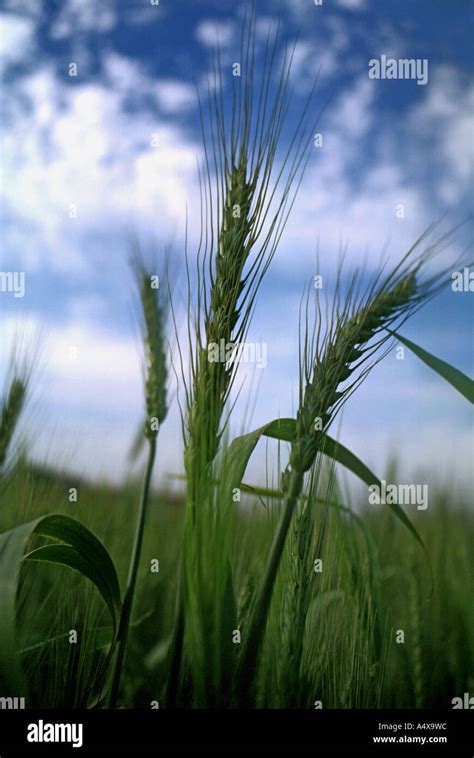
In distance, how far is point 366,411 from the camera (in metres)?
1.29

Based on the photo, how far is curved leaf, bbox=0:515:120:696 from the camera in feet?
3.03

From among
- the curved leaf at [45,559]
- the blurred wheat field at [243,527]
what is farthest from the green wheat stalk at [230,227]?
the curved leaf at [45,559]

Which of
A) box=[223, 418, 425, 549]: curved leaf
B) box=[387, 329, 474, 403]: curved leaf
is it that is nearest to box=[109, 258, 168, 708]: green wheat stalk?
box=[223, 418, 425, 549]: curved leaf

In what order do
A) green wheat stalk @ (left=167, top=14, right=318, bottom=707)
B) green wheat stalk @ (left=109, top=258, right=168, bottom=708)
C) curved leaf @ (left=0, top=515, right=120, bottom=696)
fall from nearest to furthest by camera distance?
curved leaf @ (left=0, top=515, right=120, bottom=696) < green wheat stalk @ (left=167, top=14, right=318, bottom=707) < green wheat stalk @ (left=109, top=258, right=168, bottom=708)

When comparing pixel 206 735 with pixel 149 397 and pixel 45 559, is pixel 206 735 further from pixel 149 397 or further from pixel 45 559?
pixel 149 397

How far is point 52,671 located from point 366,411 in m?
0.73

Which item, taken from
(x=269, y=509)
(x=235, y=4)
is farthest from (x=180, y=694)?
(x=235, y=4)

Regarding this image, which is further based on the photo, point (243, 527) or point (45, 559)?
point (243, 527)

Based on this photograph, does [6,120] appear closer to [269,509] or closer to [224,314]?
[224,314]

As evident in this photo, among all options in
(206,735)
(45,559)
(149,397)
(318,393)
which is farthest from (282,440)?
(206,735)

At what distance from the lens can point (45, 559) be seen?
102cm

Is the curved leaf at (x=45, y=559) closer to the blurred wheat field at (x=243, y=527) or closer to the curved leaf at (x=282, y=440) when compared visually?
the blurred wheat field at (x=243, y=527)

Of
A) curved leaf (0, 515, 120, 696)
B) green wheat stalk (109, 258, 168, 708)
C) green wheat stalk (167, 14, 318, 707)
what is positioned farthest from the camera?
green wheat stalk (109, 258, 168, 708)

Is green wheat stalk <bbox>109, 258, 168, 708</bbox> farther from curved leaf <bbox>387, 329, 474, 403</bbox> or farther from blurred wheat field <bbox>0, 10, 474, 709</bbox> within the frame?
curved leaf <bbox>387, 329, 474, 403</bbox>
